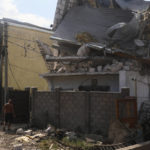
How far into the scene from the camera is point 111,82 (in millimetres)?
13297

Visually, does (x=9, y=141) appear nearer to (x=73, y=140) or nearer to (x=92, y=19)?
(x=73, y=140)

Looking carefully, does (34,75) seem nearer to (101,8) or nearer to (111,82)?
(101,8)

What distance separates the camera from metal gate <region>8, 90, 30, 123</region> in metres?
15.1

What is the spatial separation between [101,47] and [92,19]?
16.5 ft

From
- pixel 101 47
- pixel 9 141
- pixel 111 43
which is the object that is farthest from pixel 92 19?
pixel 9 141

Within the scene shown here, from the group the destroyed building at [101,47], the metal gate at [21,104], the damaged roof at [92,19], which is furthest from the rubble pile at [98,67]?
the damaged roof at [92,19]

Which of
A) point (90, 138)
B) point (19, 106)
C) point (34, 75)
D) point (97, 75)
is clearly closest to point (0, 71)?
point (34, 75)

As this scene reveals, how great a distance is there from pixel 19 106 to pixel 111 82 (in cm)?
586

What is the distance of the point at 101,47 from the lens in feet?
42.8

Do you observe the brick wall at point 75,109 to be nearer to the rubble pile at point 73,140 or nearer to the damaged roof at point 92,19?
the rubble pile at point 73,140

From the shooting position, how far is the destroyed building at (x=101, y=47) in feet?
41.9

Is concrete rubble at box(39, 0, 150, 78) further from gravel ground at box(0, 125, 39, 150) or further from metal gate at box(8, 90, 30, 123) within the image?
gravel ground at box(0, 125, 39, 150)

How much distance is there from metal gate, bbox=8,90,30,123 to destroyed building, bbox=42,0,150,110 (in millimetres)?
1789

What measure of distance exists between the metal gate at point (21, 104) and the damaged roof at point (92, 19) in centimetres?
490
